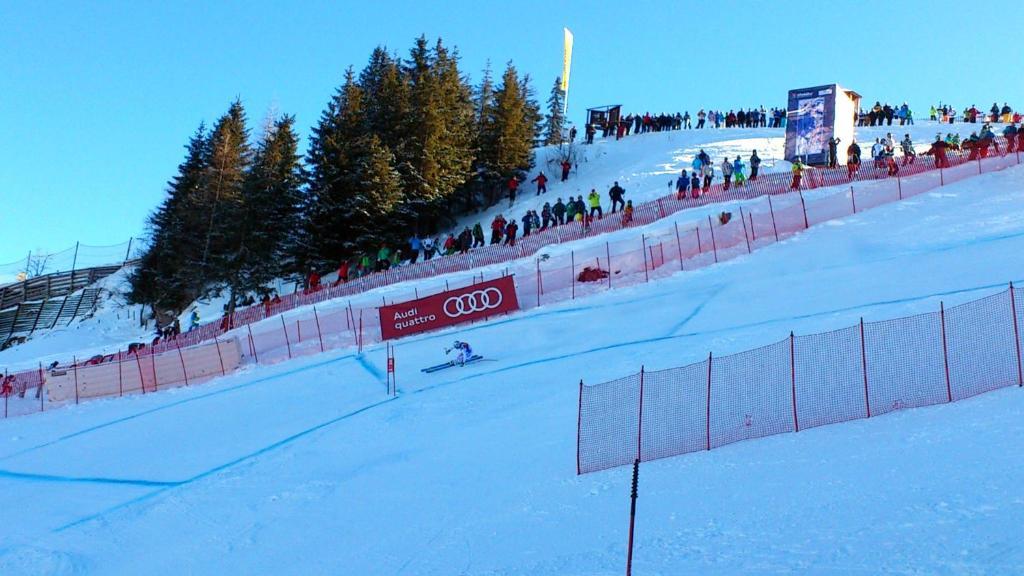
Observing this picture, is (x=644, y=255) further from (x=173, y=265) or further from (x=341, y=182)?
(x=173, y=265)

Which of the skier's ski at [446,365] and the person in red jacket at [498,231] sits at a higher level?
the person in red jacket at [498,231]

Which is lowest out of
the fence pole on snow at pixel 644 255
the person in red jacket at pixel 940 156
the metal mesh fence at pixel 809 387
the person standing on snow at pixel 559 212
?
the metal mesh fence at pixel 809 387

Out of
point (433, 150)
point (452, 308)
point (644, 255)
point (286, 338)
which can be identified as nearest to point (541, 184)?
point (433, 150)

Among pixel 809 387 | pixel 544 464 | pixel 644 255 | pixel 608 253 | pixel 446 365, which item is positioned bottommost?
pixel 544 464

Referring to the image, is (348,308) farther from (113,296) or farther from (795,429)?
(113,296)

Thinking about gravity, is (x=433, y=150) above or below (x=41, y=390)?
above

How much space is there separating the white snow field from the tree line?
1533 cm

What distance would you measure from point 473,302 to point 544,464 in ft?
46.1

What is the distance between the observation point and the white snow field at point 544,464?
31.9ft

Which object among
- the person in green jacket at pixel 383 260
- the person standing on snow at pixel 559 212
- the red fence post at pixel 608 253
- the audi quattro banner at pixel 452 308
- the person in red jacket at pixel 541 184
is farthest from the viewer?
the person in red jacket at pixel 541 184

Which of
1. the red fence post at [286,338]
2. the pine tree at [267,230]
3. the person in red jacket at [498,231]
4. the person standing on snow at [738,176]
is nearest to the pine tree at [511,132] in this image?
the pine tree at [267,230]

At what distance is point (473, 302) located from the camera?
27.8 metres

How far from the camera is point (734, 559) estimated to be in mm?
9023

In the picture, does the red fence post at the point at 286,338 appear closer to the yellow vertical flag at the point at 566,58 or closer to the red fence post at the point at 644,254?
the red fence post at the point at 644,254
